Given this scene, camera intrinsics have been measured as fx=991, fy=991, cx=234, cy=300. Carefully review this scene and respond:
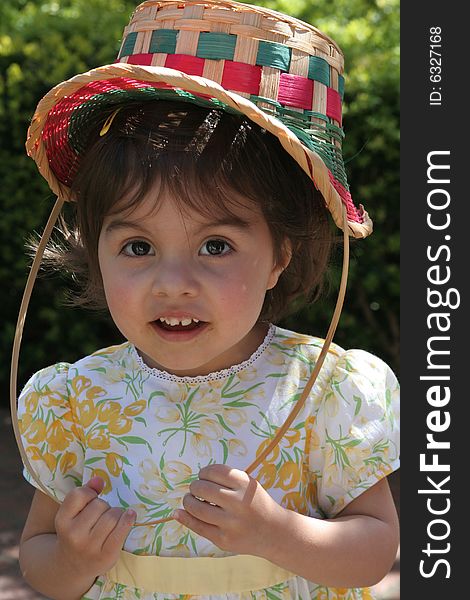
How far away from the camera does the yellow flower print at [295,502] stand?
6.84 feet

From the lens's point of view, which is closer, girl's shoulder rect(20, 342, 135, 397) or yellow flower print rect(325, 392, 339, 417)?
yellow flower print rect(325, 392, 339, 417)

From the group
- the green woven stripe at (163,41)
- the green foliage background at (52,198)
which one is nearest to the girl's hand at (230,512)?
the green woven stripe at (163,41)

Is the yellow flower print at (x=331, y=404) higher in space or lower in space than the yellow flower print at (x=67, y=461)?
higher

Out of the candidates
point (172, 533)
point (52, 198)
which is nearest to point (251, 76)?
point (172, 533)

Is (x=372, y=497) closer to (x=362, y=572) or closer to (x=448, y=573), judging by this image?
(x=362, y=572)

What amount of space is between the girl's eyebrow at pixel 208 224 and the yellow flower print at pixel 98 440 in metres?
0.45

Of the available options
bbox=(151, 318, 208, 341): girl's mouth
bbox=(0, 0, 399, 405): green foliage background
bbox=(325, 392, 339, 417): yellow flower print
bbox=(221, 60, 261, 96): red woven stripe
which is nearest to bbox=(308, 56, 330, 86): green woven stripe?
bbox=(221, 60, 261, 96): red woven stripe

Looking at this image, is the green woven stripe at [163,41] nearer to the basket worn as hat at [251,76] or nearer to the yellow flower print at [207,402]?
the basket worn as hat at [251,76]

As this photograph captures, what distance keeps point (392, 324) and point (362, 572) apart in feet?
12.2

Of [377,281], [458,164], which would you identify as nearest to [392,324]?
[377,281]

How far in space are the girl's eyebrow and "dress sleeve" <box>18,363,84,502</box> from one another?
428 millimetres

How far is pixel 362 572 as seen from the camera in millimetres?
2016

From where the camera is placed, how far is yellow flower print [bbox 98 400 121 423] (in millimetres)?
2182

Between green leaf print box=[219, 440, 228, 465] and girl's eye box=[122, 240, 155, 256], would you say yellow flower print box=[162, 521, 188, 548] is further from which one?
girl's eye box=[122, 240, 155, 256]
